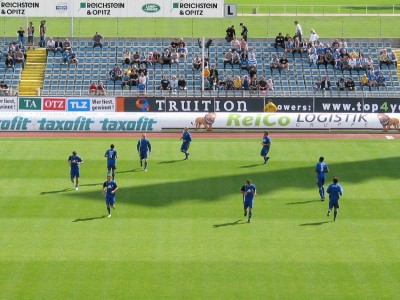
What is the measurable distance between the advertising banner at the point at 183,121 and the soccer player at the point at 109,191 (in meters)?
19.6

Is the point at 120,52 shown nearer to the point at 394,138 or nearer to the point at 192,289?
the point at 394,138

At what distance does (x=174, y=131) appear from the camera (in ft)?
181

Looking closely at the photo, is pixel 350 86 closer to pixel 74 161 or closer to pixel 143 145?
pixel 143 145

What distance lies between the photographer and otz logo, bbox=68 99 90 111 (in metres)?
58.5

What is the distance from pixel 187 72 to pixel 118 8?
20.6 feet

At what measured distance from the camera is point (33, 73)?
219ft

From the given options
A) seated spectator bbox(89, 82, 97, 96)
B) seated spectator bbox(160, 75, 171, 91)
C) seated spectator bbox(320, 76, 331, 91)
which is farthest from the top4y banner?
seated spectator bbox(320, 76, 331, 91)

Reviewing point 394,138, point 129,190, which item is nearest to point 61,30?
point 394,138

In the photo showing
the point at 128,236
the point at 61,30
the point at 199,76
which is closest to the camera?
the point at 128,236

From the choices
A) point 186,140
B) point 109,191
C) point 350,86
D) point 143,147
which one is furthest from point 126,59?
point 109,191

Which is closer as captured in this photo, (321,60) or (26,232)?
(26,232)

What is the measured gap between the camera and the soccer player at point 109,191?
115 ft

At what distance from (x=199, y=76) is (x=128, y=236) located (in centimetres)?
3365

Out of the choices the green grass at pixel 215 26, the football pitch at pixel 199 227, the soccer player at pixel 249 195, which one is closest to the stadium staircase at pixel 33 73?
the green grass at pixel 215 26
